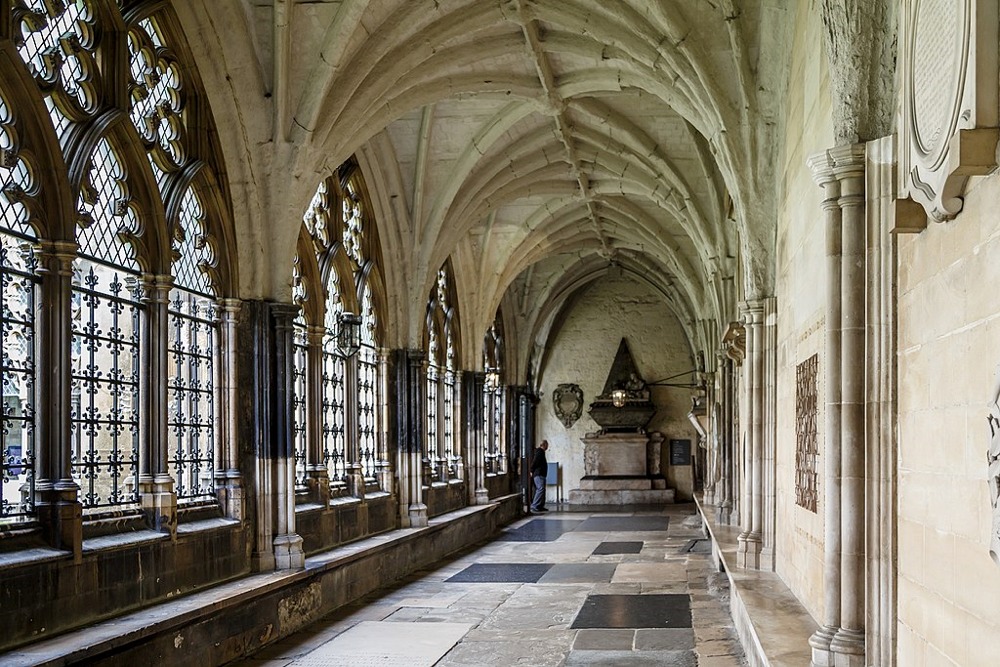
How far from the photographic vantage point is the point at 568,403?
82.6 feet

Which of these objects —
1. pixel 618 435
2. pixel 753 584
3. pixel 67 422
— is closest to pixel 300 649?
pixel 67 422

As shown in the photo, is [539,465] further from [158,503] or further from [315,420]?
[158,503]

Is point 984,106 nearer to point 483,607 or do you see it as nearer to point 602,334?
point 483,607

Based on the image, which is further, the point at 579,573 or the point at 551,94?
the point at 579,573

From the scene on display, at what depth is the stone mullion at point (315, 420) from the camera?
1038 centimetres

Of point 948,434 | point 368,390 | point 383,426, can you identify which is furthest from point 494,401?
point 948,434

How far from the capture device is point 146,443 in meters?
7.22

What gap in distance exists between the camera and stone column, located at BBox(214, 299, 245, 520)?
8438 millimetres

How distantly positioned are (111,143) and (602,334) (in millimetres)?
18732

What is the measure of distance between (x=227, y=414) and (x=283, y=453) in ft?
2.17

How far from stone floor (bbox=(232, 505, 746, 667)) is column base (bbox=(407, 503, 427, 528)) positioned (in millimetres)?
561

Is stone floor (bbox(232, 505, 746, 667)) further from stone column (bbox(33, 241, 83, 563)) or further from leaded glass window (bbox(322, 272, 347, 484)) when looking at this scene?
stone column (bbox(33, 241, 83, 563))

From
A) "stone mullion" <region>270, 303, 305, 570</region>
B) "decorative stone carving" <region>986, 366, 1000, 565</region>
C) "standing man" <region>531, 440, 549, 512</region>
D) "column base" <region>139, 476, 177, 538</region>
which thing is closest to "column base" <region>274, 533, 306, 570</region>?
"stone mullion" <region>270, 303, 305, 570</region>

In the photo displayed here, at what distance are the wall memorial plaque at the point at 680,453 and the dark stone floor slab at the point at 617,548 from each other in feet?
31.9
